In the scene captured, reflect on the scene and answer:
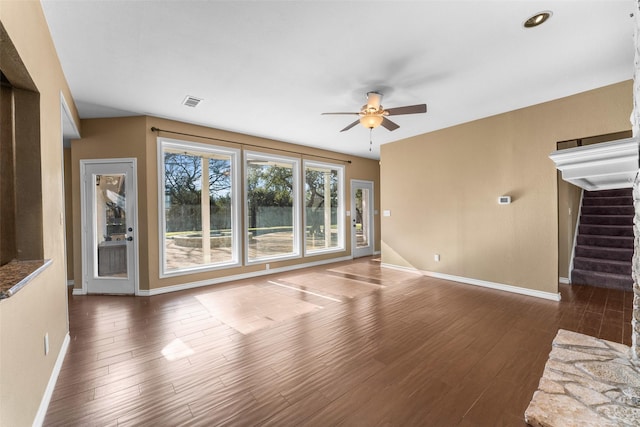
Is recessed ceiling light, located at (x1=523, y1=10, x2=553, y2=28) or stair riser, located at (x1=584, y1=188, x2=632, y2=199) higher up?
recessed ceiling light, located at (x1=523, y1=10, x2=553, y2=28)

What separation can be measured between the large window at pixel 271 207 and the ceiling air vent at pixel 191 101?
162 centimetres

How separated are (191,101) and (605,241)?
738cm

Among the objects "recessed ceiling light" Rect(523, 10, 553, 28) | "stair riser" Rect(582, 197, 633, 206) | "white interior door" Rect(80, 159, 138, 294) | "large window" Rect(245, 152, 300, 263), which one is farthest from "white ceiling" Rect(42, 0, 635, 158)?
"stair riser" Rect(582, 197, 633, 206)

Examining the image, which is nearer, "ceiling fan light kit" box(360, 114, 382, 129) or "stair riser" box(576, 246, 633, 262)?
"ceiling fan light kit" box(360, 114, 382, 129)

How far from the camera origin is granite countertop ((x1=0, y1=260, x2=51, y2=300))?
119 cm

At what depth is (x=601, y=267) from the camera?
4578mm

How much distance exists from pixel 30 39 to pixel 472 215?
5562 mm

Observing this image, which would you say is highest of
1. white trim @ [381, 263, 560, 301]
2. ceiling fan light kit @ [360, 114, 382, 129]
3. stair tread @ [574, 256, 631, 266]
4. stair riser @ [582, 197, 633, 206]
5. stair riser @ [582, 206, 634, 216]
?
ceiling fan light kit @ [360, 114, 382, 129]

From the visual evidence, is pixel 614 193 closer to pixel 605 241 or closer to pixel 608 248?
pixel 605 241

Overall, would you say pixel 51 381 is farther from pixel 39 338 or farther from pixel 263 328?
pixel 263 328

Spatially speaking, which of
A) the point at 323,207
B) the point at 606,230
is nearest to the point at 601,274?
the point at 606,230

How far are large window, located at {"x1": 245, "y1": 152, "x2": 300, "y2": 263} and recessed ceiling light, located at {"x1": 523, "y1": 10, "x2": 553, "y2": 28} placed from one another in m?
4.47

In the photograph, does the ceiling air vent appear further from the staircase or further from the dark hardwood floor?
the staircase

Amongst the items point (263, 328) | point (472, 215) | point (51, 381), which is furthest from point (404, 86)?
point (51, 381)
